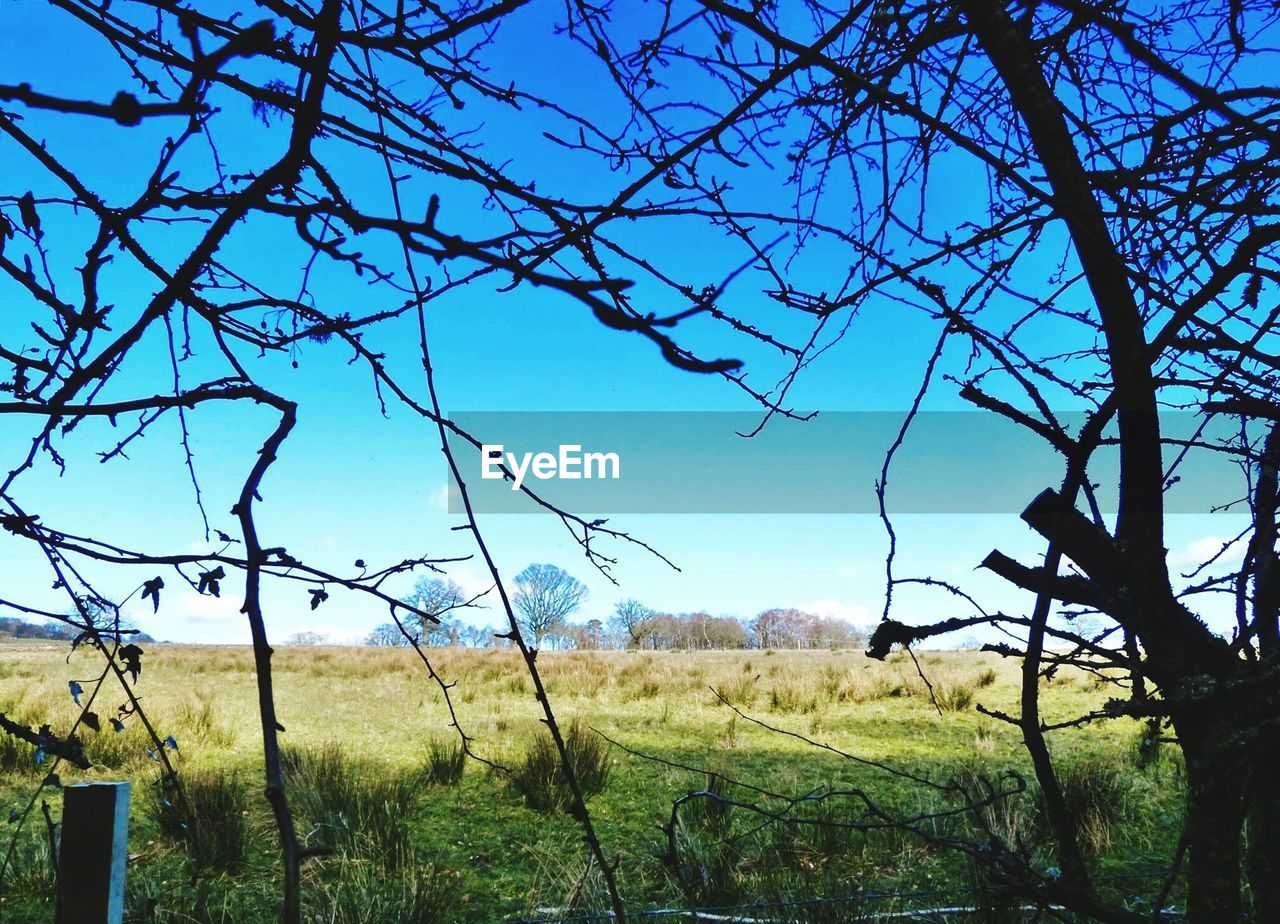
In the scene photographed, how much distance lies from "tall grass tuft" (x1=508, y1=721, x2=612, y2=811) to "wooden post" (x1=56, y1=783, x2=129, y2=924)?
2.68 metres

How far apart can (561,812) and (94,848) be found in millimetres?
2930

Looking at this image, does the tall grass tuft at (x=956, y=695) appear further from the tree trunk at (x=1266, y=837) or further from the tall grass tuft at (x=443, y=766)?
the tree trunk at (x=1266, y=837)

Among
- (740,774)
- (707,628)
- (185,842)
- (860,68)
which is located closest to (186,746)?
(185,842)

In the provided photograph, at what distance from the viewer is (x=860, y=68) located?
118 cm

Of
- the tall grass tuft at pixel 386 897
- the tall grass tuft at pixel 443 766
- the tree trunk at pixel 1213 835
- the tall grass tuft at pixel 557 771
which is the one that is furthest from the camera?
the tall grass tuft at pixel 443 766

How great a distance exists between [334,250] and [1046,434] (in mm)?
695

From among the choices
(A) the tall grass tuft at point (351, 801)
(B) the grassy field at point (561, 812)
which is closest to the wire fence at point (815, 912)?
(B) the grassy field at point (561, 812)

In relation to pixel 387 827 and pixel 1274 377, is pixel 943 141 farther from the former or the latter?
pixel 387 827

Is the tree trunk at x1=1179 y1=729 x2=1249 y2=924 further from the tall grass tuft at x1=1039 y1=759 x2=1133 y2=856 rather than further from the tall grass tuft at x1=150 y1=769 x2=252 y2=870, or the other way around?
the tall grass tuft at x1=150 y1=769 x2=252 y2=870

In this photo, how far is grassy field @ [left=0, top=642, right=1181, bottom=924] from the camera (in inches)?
115

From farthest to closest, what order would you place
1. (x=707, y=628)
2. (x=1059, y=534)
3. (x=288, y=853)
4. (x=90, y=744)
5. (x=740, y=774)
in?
(x=707, y=628) → (x=90, y=744) → (x=740, y=774) → (x=1059, y=534) → (x=288, y=853)

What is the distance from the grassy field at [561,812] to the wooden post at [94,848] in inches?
6.7

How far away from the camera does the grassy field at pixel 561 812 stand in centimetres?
291

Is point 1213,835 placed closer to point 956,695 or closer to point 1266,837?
point 1266,837
